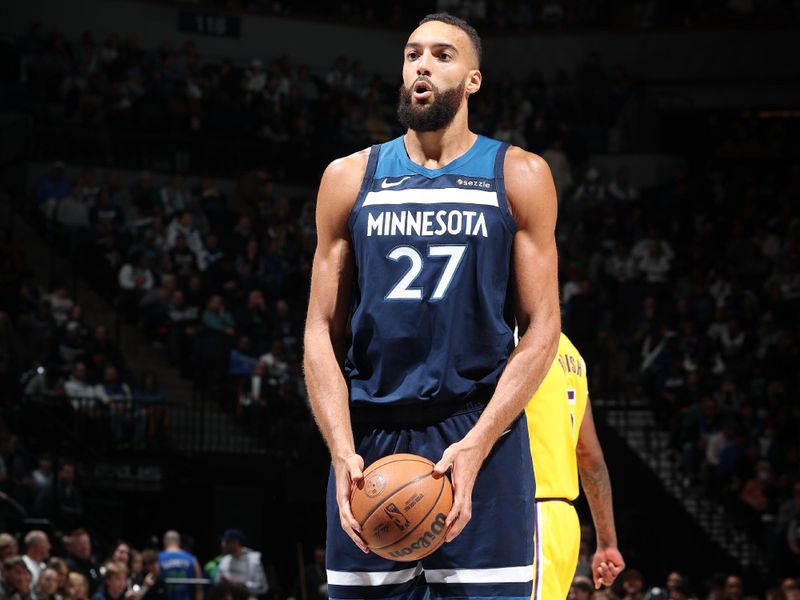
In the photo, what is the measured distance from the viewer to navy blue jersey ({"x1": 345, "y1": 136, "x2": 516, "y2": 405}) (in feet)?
14.2

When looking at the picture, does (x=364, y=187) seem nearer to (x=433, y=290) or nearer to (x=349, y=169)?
(x=349, y=169)

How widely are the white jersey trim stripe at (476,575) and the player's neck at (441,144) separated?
1.24 m

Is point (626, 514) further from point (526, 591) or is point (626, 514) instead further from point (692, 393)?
point (526, 591)

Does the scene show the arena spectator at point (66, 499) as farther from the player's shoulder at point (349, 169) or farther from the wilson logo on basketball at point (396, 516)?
the wilson logo on basketball at point (396, 516)

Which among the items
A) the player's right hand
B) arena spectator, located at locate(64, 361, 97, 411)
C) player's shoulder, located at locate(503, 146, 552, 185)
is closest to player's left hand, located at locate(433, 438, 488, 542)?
the player's right hand

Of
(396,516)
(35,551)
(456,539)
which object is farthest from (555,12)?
(396,516)

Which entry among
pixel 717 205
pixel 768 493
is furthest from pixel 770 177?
pixel 768 493

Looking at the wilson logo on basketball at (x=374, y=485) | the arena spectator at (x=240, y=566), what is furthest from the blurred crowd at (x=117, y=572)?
the wilson logo on basketball at (x=374, y=485)

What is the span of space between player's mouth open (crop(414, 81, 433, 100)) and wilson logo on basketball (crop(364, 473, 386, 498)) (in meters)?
1.18

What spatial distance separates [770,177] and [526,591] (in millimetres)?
21915

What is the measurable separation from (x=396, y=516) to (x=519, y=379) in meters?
0.58

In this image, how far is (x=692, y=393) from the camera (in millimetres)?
19875

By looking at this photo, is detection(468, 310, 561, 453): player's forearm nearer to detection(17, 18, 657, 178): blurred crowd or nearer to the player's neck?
the player's neck

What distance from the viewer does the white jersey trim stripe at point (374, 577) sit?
14.2 ft
